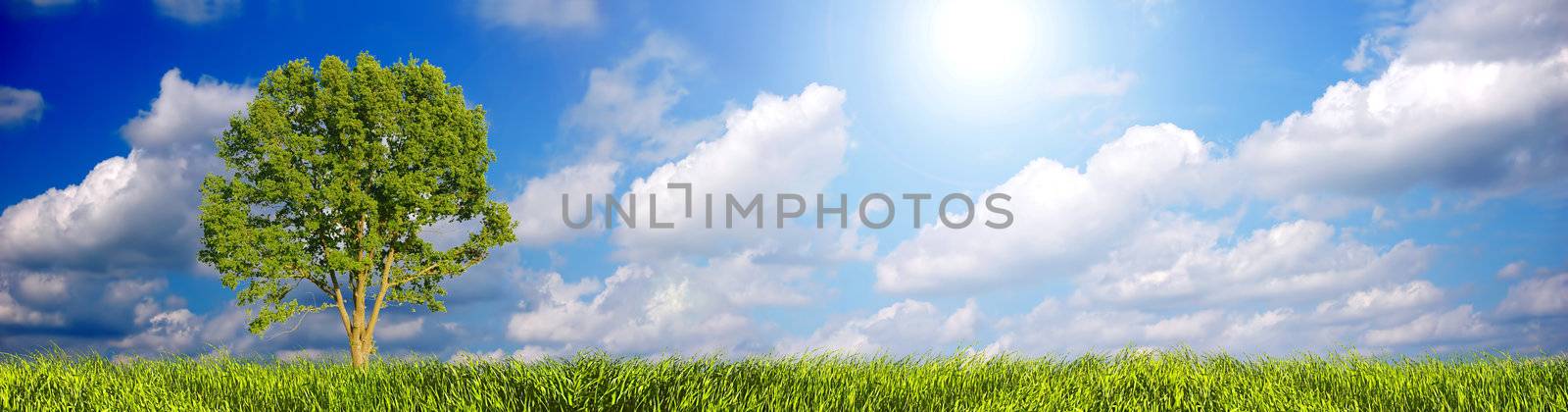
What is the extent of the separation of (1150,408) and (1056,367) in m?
2.16

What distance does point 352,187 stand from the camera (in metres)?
21.1

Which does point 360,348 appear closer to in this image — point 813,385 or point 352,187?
point 352,187

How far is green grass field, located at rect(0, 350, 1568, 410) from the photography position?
7.53 metres

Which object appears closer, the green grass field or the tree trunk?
the green grass field

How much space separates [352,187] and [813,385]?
16546 millimetres

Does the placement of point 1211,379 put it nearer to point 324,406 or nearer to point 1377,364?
point 1377,364

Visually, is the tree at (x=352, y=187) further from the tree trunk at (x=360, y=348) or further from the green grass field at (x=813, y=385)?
the green grass field at (x=813, y=385)

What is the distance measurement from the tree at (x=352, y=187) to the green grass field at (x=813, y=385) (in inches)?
392

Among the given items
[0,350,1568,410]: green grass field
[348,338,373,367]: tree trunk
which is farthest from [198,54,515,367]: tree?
[0,350,1568,410]: green grass field

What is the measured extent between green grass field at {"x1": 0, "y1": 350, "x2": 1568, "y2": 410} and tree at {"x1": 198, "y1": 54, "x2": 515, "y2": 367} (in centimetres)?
996

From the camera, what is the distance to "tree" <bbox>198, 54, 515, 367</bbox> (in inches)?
821

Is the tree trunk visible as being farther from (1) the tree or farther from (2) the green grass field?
(2) the green grass field

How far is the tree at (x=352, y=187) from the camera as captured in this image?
20.9 m

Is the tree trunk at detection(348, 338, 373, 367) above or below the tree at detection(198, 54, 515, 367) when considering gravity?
below
